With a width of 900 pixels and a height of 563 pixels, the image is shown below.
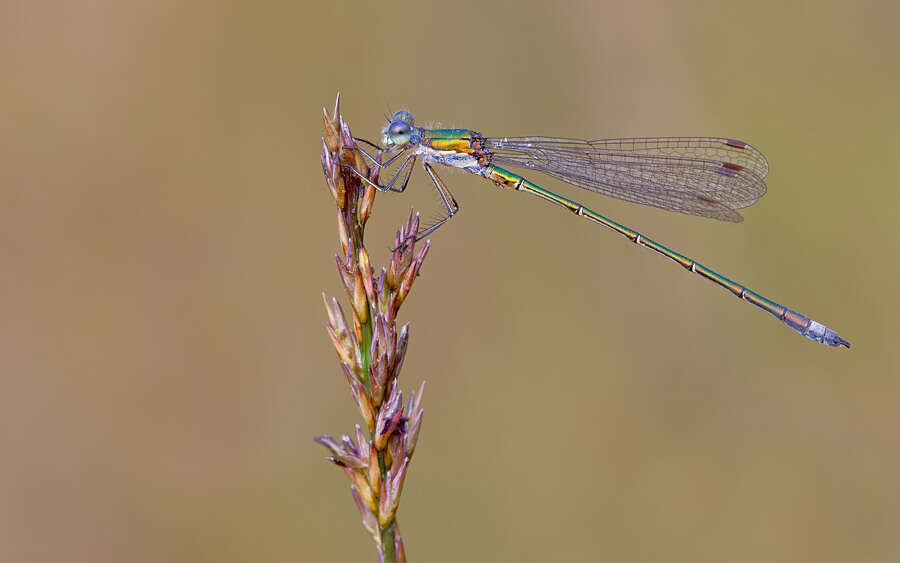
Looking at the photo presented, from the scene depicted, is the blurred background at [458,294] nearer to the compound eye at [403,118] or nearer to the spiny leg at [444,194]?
the spiny leg at [444,194]

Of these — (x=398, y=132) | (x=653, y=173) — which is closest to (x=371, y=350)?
(x=398, y=132)

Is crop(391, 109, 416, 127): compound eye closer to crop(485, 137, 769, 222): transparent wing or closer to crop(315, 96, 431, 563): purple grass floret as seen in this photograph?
crop(485, 137, 769, 222): transparent wing

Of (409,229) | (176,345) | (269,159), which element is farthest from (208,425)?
Result: (409,229)

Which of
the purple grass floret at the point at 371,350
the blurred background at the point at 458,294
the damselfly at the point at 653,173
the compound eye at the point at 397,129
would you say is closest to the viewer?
the purple grass floret at the point at 371,350

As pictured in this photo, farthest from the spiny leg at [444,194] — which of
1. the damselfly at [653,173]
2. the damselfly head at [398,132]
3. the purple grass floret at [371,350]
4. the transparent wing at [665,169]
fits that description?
the purple grass floret at [371,350]

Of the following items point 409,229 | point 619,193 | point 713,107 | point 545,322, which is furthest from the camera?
point 713,107

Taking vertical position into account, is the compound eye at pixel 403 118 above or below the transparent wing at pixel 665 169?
below

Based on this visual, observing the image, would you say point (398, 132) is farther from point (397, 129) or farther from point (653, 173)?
point (653, 173)

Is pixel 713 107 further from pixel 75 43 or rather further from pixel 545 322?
pixel 75 43
